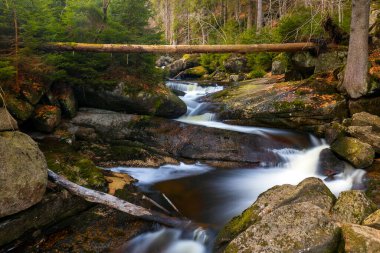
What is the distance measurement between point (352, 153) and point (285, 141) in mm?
2012

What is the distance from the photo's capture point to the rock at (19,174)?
5.05 metres

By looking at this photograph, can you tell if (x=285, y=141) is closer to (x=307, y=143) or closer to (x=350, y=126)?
(x=307, y=143)

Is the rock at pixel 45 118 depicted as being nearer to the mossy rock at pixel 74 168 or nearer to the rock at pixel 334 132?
the mossy rock at pixel 74 168

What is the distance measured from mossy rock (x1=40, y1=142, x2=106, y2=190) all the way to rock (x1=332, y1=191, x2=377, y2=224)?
4638 mm

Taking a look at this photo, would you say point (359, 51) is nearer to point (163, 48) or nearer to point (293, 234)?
point (163, 48)

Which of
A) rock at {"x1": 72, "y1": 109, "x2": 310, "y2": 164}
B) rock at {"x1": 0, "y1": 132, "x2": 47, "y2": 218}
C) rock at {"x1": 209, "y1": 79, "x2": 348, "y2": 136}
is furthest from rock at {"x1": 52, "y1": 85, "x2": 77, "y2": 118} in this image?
rock at {"x1": 209, "y1": 79, "x2": 348, "y2": 136}

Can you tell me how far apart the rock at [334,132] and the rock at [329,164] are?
50cm

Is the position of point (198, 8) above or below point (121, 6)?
above

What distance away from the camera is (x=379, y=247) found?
3457 millimetres

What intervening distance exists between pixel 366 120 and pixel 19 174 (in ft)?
29.3

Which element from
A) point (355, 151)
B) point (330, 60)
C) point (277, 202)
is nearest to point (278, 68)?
point (330, 60)

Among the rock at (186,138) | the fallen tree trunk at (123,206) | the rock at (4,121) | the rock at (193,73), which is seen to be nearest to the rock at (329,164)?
the rock at (186,138)

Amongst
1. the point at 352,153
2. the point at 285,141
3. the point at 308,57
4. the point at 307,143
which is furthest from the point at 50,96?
the point at 308,57

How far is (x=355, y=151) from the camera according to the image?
8.37 meters
